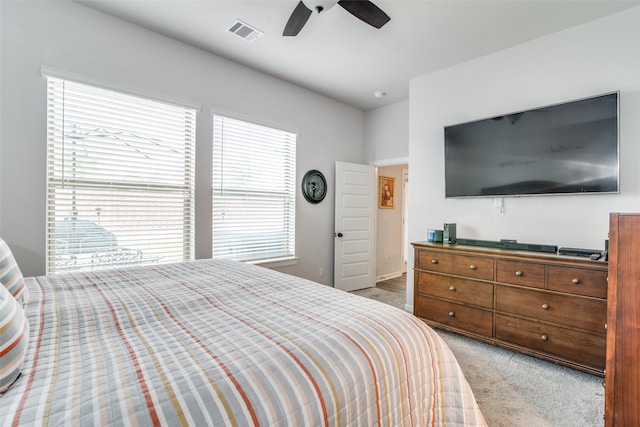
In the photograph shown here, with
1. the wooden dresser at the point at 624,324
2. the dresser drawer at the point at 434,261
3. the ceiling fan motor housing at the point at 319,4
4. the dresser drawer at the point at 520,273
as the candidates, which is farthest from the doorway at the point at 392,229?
the wooden dresser at the point at 624,324

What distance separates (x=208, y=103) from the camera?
3158 mm

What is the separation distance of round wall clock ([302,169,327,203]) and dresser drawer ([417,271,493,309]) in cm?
182

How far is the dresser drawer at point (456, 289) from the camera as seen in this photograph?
104 inches

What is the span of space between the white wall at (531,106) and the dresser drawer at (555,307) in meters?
0.63

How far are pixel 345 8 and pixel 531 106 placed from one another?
6.85ft

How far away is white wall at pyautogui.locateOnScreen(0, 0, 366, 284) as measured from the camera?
2170 mm

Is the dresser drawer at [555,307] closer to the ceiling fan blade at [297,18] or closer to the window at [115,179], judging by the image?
the ceiling fan blade at [297,18]

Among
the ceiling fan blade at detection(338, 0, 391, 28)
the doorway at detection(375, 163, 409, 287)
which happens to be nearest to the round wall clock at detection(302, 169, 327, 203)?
the doorway at detection(375, 163, 409, 287)

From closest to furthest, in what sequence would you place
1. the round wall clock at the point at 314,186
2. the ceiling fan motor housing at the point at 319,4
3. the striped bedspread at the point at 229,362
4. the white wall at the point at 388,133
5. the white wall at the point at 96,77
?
the striped bedspread at the point at 229,362 < the ceiling fan motor housing at the point at 319,4 < the white wall at the point at 96,77 < the round wall clock at the point at 314,186 < the white wall at the point at 388,133

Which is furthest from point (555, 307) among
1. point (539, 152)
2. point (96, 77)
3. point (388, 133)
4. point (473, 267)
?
point (96, 77)

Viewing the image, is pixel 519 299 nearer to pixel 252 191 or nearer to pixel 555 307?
pixel 555 307

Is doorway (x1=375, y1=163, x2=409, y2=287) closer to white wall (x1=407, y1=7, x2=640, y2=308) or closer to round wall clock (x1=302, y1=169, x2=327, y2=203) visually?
round wall clock (x1=302, y1=169, x2=327, y2=203)

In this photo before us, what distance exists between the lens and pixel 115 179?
2613mm

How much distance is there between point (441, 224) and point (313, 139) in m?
2.13
